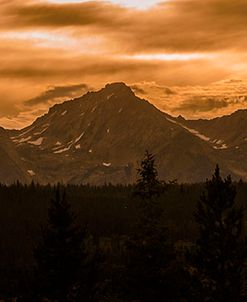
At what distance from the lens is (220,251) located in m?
61.9

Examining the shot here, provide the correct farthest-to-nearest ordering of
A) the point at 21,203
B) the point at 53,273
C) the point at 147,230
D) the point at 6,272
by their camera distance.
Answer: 1. the point at 21,203
2. the point at 6,272
3. the point at 53,273
4. the point at 147,230

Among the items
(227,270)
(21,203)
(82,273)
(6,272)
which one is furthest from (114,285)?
A: (21,203)

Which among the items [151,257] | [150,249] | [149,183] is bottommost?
[151,257]

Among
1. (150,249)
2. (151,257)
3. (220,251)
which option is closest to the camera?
(150,249)

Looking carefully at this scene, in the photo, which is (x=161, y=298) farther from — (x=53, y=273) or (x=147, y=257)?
(x=53, y=273)

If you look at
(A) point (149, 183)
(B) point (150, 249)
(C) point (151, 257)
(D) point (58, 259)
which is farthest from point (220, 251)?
(D) point (58, 259)

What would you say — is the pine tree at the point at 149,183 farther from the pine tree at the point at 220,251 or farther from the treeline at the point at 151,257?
the pine tree at the point at 220,251

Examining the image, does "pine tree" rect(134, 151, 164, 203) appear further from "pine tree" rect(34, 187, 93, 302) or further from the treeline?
"pine tree" rect(34, 187, 93, 302)

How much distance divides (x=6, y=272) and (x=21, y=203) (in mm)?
58129

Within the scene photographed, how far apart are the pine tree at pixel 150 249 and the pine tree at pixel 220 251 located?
257 inches

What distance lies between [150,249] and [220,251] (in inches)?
364

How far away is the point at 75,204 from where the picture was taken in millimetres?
187750

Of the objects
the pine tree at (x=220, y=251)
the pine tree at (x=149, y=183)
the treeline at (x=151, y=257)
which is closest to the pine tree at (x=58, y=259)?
the treeline at (x=151, y=257)

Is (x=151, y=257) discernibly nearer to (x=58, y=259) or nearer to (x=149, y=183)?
(x=149, y=183)
